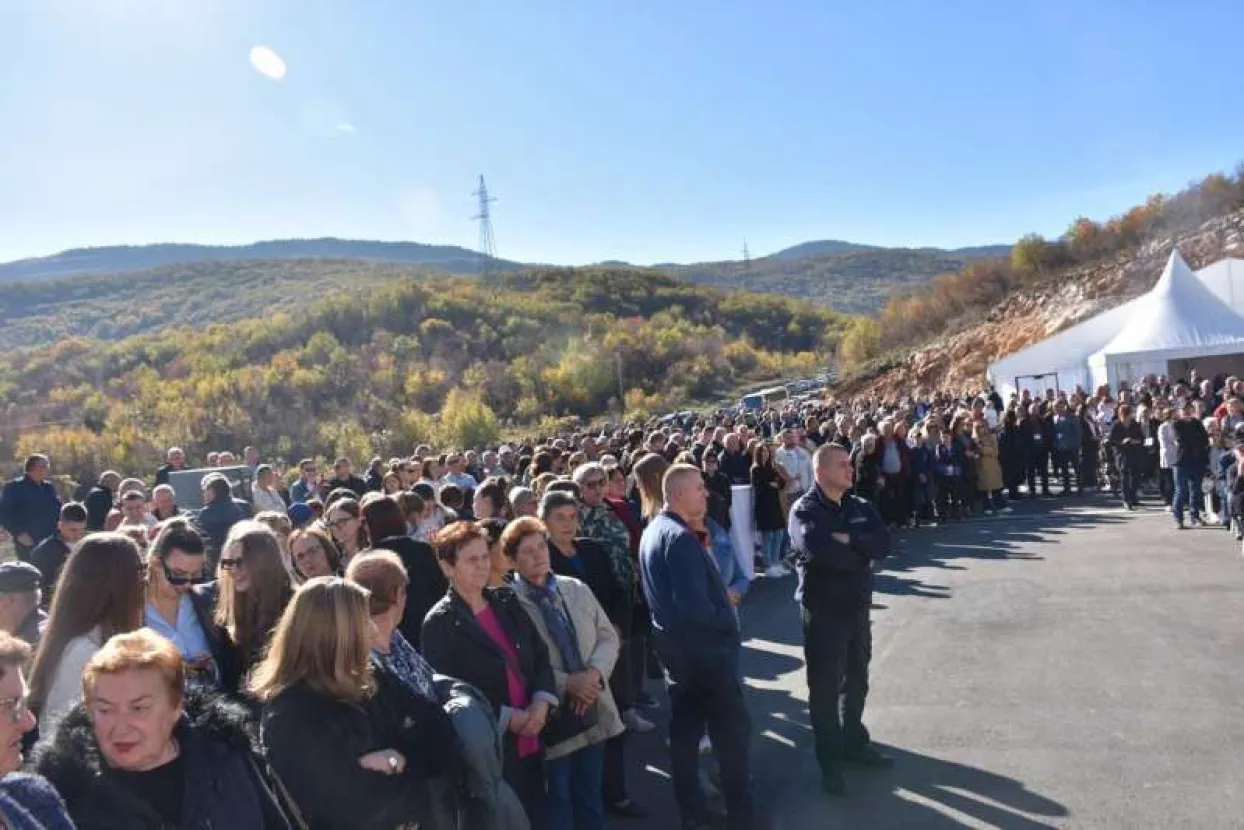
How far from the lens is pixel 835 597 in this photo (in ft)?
18.9

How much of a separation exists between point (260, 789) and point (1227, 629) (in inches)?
319

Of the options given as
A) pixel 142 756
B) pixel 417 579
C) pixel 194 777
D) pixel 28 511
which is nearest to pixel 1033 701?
pixel 417 579

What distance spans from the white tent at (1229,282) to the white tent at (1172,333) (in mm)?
5057

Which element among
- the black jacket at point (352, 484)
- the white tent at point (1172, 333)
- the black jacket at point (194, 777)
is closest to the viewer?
the black jacket at point (194, 777)

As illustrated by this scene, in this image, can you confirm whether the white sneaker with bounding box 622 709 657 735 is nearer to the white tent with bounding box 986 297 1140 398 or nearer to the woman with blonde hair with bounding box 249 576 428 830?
the woman with blonde hair with bounding box 249 576 428 830

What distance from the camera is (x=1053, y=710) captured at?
6625mm

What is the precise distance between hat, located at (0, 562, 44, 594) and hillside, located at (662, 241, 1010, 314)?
11715 centimetres

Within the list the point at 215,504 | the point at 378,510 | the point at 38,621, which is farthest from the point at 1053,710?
the point at 215,504

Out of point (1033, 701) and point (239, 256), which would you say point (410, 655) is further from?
point (239, 256)

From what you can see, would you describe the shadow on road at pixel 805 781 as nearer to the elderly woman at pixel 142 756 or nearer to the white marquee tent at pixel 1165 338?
the elderly woman at pixel 142 756

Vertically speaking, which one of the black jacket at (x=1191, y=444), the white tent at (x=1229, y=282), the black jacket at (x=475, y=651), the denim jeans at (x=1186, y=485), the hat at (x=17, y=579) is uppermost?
the white tent at (x=1229, y=282)

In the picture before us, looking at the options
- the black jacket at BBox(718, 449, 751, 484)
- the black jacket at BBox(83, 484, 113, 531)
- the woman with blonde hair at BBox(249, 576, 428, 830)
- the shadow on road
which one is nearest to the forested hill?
the black jacket at BBox(718, 449, 751, 484)

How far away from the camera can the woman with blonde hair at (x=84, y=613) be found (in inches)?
141

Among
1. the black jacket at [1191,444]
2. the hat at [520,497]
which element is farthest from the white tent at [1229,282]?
the hat at [520,497]
